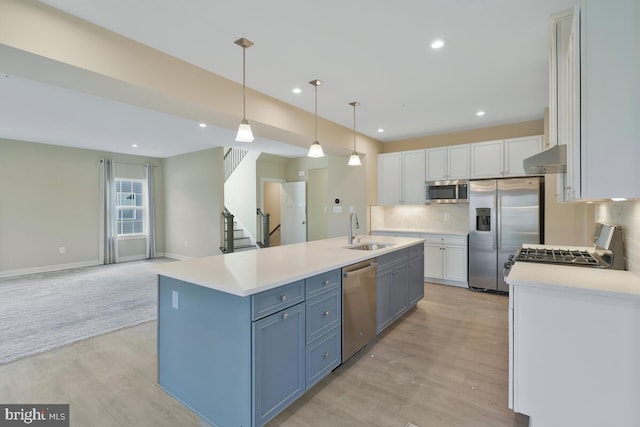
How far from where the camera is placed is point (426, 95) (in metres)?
3.64

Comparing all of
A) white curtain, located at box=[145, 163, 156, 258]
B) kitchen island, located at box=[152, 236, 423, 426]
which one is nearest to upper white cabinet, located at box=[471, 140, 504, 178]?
kitchen island, located at box=[152, 236, 423, 426]

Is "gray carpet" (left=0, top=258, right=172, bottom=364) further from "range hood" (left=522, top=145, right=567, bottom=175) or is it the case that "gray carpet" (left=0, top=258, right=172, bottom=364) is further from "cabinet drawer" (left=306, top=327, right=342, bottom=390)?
"range hood" (left=522, top=145, right=567, bottom=175)

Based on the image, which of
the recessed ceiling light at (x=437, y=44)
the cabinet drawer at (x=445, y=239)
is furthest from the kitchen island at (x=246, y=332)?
the cabinet drawer at (x=445, y=239)

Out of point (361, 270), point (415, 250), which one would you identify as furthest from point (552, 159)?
point (415, 250)

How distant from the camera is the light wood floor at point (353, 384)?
1946 mm

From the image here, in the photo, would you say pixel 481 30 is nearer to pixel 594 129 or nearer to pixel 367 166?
pixel 594 129

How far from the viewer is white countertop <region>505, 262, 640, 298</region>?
1.59 m

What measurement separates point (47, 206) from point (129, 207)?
1634 mm

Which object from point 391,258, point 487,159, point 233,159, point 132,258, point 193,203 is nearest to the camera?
point 391,258

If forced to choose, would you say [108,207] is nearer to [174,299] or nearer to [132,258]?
[132,258]

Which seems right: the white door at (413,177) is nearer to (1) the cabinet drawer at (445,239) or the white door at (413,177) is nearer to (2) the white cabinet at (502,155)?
(1) the cabinet drawer at (445,239)

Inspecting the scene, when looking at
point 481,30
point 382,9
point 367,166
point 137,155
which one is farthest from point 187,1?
point 137,155

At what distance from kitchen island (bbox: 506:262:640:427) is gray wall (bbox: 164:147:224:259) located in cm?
613

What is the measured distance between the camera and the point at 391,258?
3.25 m
